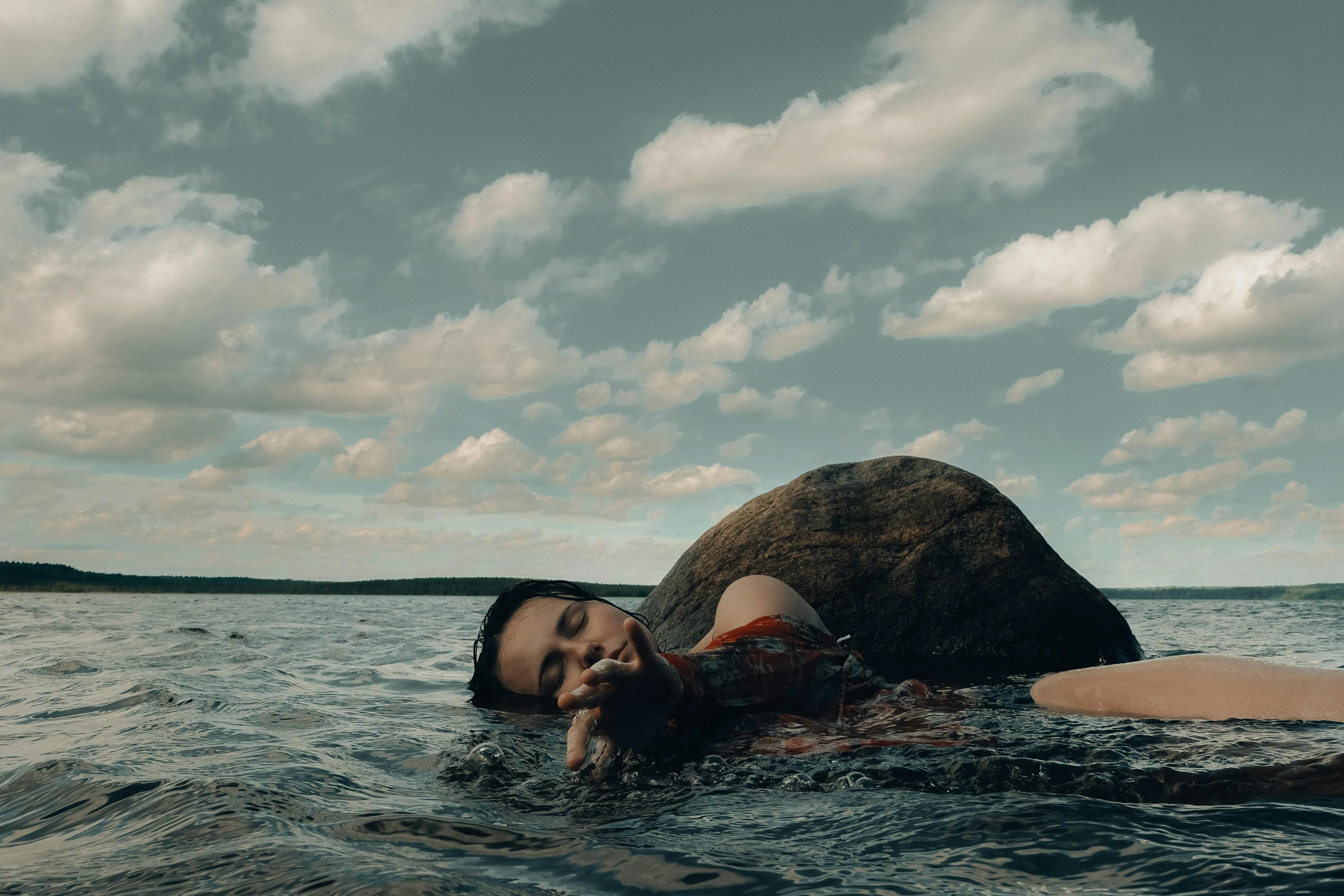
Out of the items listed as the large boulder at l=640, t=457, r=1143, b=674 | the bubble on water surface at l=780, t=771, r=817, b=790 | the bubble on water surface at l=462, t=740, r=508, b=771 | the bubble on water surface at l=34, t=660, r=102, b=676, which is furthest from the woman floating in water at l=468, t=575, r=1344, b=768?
the bubble on water surface at l=34, t=660, r=102, b=676

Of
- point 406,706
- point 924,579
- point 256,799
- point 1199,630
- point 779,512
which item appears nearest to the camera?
point 256,799

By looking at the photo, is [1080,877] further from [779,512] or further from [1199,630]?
[1199,630]

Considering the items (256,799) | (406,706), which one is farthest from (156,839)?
(406,706)

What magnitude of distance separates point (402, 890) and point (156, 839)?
114 centimetres

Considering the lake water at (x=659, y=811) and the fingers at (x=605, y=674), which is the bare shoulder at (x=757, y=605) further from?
the fingers at (x=605, y=674)

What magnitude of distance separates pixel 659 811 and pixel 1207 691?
2568 mm

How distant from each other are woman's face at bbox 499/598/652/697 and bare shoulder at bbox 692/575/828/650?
63 cm

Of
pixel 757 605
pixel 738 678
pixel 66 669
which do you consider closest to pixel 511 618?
pixel 757 605

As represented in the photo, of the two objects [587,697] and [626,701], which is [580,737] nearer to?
[626,701]

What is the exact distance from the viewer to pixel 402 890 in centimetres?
215

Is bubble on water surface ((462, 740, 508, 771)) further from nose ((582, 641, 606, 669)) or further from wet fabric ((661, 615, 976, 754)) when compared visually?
wet fabric ((661, 615, 976, 754))

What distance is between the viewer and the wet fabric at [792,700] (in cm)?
351

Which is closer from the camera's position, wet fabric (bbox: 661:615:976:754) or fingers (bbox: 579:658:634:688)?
fingers (bbox: 579:658:634:688)

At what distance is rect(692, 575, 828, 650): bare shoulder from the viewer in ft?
16.5
